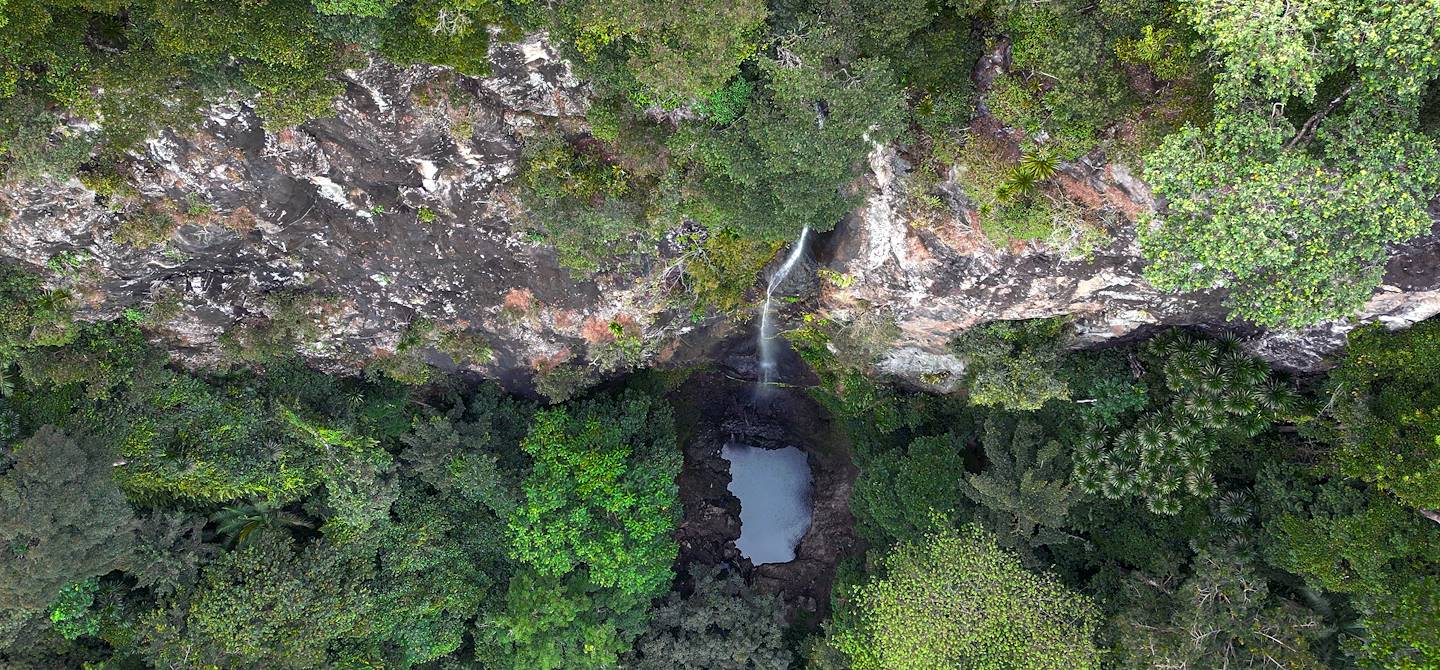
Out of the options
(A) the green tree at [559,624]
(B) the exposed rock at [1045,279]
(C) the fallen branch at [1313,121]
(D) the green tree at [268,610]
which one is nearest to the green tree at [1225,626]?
(B) the exposed rock at [1045,279]

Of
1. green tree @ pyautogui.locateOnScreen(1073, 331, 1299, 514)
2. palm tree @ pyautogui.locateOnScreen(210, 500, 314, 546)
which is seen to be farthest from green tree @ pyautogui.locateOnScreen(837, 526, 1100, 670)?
palm tree @ pyautogui.locateOnScreen(210, 500, 314, 546)

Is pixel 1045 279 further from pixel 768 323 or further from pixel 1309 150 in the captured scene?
pixel 768 323

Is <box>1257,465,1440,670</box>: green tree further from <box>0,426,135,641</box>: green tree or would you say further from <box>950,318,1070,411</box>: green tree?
<box>0,426,135,641</box>: green tree

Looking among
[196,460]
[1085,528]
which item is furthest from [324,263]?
[1085,528]

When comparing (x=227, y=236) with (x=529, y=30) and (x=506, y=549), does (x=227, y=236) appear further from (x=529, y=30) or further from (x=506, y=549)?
(x=506, y=549)

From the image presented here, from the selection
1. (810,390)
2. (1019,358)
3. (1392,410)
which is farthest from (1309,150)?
(810,390)
